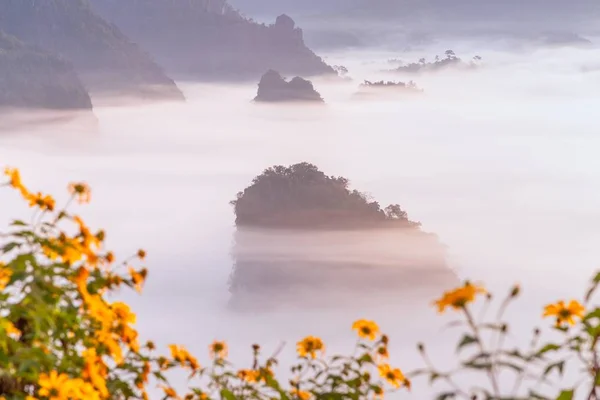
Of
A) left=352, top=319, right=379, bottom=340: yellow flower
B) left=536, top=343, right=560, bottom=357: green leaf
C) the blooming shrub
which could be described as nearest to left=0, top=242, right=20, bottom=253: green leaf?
the blooming shrub

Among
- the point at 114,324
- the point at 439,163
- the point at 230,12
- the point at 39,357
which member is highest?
the point at 230,12

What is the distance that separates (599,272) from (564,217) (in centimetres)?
1937

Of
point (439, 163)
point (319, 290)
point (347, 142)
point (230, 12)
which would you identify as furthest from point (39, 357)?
point (230, 12)

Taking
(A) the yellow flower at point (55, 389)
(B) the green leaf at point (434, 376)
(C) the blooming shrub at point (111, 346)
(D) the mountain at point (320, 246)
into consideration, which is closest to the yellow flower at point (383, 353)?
(C) the blooming shrub at point (111, 346)

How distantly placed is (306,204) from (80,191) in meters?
19.0

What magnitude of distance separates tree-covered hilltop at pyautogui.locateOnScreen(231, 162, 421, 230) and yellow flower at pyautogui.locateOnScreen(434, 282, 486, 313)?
60.3 feet

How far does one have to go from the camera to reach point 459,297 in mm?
1312

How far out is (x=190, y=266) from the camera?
1594 centimetres

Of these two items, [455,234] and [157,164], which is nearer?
[455,234]

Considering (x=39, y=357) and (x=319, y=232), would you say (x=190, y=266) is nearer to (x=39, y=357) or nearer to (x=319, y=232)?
(x=319, y=232)

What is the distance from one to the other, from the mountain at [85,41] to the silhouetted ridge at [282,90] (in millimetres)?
4270

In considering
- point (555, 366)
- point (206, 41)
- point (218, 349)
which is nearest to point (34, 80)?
point (206, 41)

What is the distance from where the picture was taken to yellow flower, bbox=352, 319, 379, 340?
241cm

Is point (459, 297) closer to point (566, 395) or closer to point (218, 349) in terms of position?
point (566, 395)
